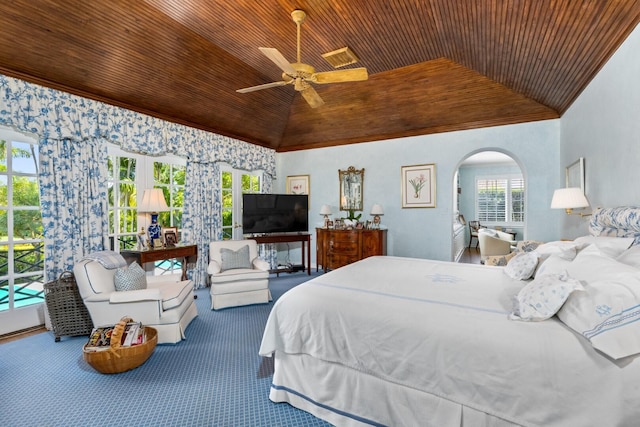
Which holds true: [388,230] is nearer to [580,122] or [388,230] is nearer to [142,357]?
[580,122]

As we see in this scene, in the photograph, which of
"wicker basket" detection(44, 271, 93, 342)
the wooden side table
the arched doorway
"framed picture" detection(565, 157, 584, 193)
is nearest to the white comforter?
"framed picture" detection(565, 157, 584, 193)

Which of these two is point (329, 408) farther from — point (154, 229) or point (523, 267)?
point (154, 229)

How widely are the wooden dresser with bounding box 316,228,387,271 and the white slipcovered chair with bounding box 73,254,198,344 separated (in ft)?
10.2

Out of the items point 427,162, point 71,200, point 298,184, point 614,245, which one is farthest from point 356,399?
point 298,184

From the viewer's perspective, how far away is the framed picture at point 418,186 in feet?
17.8

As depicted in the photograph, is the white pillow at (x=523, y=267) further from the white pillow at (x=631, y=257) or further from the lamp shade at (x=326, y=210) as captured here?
the lamp shade at (x=326, y=210)

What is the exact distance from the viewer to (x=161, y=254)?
13.2ft

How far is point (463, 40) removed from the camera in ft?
10.9

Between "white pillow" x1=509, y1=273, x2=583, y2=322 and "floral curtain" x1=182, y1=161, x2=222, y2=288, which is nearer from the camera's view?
"white pillow" x1=509, y1=273, x2=583, y2=322

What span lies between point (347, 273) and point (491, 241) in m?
5.27

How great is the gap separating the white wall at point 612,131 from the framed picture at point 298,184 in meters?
4.45

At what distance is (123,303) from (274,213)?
3225 mm

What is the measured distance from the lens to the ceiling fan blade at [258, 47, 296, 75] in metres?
2.43

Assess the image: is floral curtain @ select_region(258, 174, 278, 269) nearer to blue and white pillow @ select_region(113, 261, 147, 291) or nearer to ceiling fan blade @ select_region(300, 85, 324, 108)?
blue and white pillow @ select_region(113, 261, 147, 291)
